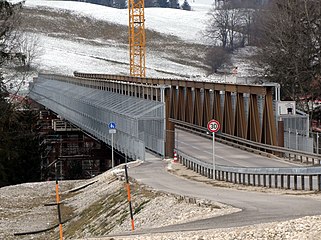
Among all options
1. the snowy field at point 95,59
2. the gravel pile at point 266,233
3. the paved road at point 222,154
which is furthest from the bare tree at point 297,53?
the snowy field at point 95,59

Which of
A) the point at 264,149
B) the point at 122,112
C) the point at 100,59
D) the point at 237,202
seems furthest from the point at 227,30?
the point at 237,202

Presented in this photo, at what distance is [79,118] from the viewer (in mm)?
62719

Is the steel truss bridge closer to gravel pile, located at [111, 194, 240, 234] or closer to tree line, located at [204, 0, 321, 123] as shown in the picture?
tree line, located at [204, 0, 321, 123]

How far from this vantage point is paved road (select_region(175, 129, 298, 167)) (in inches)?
1346

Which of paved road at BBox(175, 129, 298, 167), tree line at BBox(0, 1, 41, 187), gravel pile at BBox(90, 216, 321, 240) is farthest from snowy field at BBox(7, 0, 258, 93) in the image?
gravel pile at BBox(90, 216, 321, 240)

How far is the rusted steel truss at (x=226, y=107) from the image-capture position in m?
38.3

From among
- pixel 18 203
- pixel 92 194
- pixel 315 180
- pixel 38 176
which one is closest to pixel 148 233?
pixel 315 180

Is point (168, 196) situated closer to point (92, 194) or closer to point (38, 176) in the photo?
point (92, 194)

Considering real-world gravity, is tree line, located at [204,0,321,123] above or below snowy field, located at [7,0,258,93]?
above

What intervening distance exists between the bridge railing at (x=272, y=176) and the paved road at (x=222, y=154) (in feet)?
11.2

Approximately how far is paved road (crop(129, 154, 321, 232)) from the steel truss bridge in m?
7.30

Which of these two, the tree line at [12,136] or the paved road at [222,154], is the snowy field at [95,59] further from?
the paved road at [222,154]

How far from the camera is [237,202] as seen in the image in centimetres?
2167

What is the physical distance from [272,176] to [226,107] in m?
16.3
